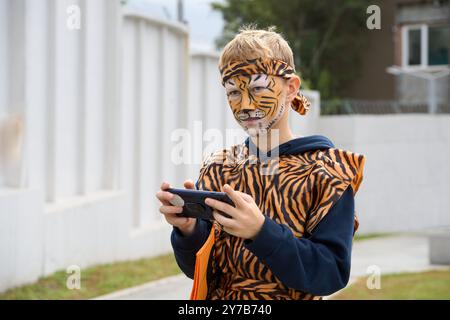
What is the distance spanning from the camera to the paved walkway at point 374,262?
6547 mm

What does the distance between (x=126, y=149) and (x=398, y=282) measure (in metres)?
3.43

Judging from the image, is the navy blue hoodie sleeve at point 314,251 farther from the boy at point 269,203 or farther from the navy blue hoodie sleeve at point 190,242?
the navy blue hoodie sleeve at point 190,242

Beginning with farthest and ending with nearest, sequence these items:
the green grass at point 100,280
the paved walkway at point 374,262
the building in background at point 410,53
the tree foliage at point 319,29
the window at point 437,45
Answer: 1. the tree foliage at point 319,29
2. the window at point 437,45
3. the building in background at point 410,53
4. the paved walkway at point 374,262
5. the green grass at point 100,280

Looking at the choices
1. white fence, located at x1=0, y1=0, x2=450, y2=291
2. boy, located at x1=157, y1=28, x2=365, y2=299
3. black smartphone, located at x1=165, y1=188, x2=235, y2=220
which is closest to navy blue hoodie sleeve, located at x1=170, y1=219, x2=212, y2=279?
boy, located at x1=157, y1=28, x2=365, y2=299

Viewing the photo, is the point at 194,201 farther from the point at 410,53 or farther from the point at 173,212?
the point at 410,53

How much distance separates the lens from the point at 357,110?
15.6 meters

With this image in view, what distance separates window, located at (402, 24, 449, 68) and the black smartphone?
22452 millimetres

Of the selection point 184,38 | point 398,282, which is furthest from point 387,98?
point 398,282

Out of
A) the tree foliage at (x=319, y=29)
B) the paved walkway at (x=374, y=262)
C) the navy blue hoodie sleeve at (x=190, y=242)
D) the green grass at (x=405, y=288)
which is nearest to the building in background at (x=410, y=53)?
the tree foliage at (x=319, y=29)

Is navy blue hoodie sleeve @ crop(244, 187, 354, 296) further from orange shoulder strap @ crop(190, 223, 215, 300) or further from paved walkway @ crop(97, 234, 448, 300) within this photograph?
paved walkway @ crop(97, 234, 448, 300)

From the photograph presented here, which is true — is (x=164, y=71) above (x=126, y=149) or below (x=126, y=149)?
above

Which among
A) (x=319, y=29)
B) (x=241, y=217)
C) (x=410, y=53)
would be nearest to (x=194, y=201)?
(x=241, y=217)

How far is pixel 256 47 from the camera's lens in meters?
2.36
